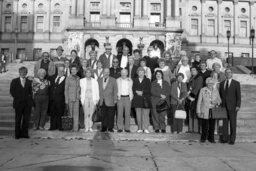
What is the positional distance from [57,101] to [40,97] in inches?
23.1

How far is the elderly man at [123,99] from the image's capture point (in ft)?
34.1

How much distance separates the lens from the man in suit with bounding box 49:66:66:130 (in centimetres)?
1042

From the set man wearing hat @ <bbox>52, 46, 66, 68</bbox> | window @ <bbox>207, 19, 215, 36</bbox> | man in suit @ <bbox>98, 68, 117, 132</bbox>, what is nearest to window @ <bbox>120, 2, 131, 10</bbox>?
window @ <bbox>207, 19, 215, 36</bbox>

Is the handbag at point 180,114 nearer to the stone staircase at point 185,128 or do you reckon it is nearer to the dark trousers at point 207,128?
the dark trousers at point 207,128

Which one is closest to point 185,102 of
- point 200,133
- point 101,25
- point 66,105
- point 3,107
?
point 200,133

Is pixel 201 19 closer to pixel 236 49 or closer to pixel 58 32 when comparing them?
pixel 236 49

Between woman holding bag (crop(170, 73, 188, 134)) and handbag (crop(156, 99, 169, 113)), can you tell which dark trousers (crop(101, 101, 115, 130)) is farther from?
woman holding bag (crop(170, 73, 188, 134))

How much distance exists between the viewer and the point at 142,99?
10406 mm

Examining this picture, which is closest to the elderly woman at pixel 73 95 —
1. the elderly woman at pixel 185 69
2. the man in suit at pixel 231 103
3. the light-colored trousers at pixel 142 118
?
the light-colored trousers at pixel 142 118

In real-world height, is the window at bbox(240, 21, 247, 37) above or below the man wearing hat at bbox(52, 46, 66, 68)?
above

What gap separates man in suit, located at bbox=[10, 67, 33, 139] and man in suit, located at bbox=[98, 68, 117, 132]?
2281 millimetres

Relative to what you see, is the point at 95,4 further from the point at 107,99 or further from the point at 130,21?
the point at 107,99

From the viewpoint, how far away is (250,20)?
53844mm

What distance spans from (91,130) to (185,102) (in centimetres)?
327
